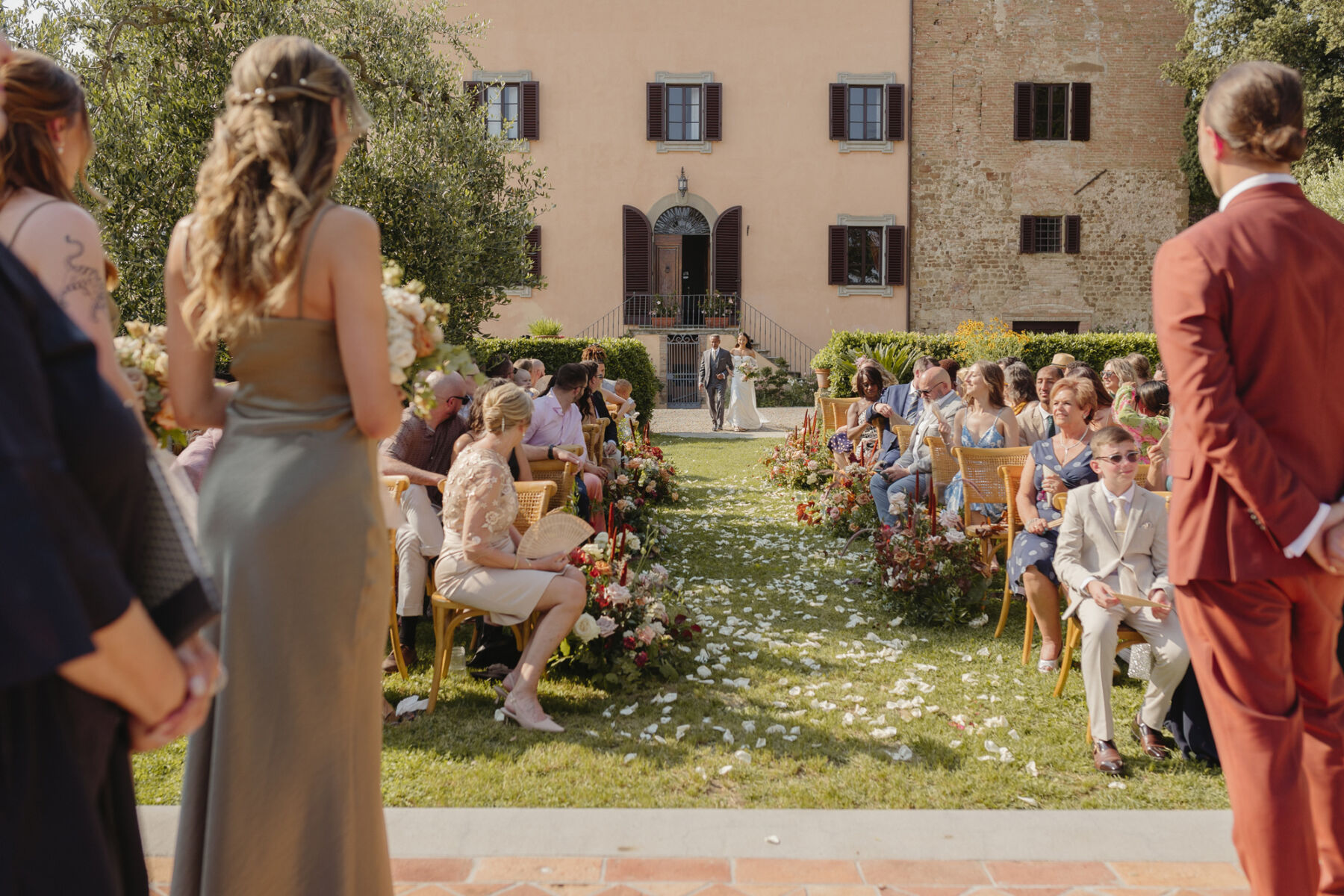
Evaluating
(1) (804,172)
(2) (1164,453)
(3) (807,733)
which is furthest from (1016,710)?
(1) (804,172)

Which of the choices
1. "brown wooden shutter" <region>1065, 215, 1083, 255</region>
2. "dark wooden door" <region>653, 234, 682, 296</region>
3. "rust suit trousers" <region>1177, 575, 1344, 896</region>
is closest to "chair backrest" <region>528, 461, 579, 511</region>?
"rust suit trousers" <region>1177, 575, 1344, 896</region>

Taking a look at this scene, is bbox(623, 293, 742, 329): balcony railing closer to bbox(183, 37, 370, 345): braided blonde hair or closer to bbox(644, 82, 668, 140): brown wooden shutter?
bbox(644, 82, 668, 140): brown wooden shutter

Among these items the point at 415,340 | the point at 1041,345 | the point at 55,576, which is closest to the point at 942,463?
the point at 415,340

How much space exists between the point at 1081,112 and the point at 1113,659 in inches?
904

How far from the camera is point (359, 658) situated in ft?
7.25

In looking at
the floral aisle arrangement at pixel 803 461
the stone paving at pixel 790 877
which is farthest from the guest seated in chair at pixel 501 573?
the floral aisle arrangement at pixel 803 461

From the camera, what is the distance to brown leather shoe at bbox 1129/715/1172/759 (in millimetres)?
4020

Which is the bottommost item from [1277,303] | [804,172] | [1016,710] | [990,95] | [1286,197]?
[1016,710]

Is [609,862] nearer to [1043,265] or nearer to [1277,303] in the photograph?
[1277,303]

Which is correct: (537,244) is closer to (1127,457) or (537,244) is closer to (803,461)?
(803,461)

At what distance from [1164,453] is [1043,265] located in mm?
20126

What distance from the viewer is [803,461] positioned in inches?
453

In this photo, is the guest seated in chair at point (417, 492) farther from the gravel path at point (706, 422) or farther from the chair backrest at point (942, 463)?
the gravel path at point (706, 422)

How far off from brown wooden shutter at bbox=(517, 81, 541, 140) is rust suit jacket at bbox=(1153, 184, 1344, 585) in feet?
74.6
